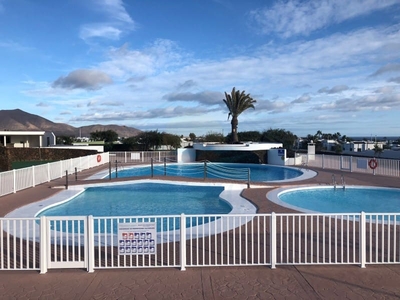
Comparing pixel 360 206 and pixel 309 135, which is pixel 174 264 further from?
pixel 309 135

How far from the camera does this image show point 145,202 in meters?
13.4

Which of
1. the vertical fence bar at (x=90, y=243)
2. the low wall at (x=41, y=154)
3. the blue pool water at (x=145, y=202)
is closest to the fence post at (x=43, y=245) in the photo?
the vertical fence bar at (x=90, y=243)

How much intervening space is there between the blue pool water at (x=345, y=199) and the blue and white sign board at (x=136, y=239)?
8613 mm

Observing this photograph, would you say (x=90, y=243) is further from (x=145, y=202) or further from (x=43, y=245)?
(x=145, y=202)

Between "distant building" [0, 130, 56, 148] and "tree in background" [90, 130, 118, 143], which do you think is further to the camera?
"tree in background" [90, 130, 118, 143]

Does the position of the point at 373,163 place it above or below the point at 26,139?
below

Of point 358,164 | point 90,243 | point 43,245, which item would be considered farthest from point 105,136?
point 90,243

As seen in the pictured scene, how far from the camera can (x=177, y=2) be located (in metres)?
15.5

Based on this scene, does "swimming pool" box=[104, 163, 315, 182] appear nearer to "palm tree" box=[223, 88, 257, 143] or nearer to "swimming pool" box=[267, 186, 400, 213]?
"swimming pool" box=[267, 186, 400, 213]

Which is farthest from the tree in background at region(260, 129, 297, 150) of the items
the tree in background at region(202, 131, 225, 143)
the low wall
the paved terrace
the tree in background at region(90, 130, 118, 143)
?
the paved terrace

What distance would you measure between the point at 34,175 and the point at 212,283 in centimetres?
1263

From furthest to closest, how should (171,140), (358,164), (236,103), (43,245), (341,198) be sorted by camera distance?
(171,140), (236,103), (358,164), (341,198), (43,245)

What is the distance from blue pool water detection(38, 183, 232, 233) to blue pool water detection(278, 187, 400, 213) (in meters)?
3.21

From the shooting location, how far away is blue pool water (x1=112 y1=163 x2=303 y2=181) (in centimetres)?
2152
